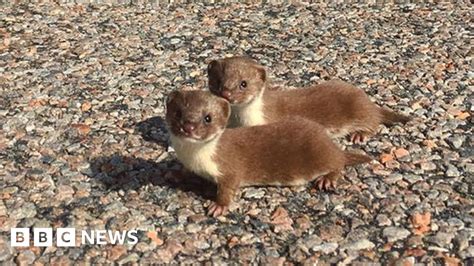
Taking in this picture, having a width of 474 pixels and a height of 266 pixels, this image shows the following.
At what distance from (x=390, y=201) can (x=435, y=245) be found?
64 cm

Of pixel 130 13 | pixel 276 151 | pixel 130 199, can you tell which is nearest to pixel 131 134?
pixel 130 199

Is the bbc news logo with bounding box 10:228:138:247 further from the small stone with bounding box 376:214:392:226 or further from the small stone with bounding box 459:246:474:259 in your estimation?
the small stone with bounding box 459:246:474:259

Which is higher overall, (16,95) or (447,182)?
(447,182)

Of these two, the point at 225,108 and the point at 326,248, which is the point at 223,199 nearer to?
the point at 225,108

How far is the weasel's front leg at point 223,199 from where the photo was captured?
5.25m

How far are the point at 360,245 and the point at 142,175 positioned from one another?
77.8 inches

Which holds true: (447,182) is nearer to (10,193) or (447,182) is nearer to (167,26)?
(10,193)

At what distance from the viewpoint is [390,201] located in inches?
213

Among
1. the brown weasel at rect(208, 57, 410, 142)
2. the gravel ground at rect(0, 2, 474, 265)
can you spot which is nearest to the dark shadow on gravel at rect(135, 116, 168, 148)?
the gravel ground at rect(0, 2, 474, 265)

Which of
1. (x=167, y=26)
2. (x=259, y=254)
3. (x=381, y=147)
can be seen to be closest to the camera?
(x=259, y=254)

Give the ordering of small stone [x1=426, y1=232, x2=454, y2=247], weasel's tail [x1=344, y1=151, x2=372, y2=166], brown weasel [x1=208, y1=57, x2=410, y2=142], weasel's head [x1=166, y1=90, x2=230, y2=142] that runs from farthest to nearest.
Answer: brown weasel [x1=208, y1=57, x2=410, y2=142] < weasel's tail [x1=344, y1=151, x2=372, y2=166] < weasel's head [x1=166, y1=90, x2=230, y2=142] < small stone [x1=426, y1=232, x2=454, y2=247]

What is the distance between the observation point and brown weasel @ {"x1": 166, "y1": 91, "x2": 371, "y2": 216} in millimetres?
5102

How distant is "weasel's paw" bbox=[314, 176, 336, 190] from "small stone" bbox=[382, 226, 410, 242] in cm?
66

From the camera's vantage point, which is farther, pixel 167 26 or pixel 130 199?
pixel 167 26
